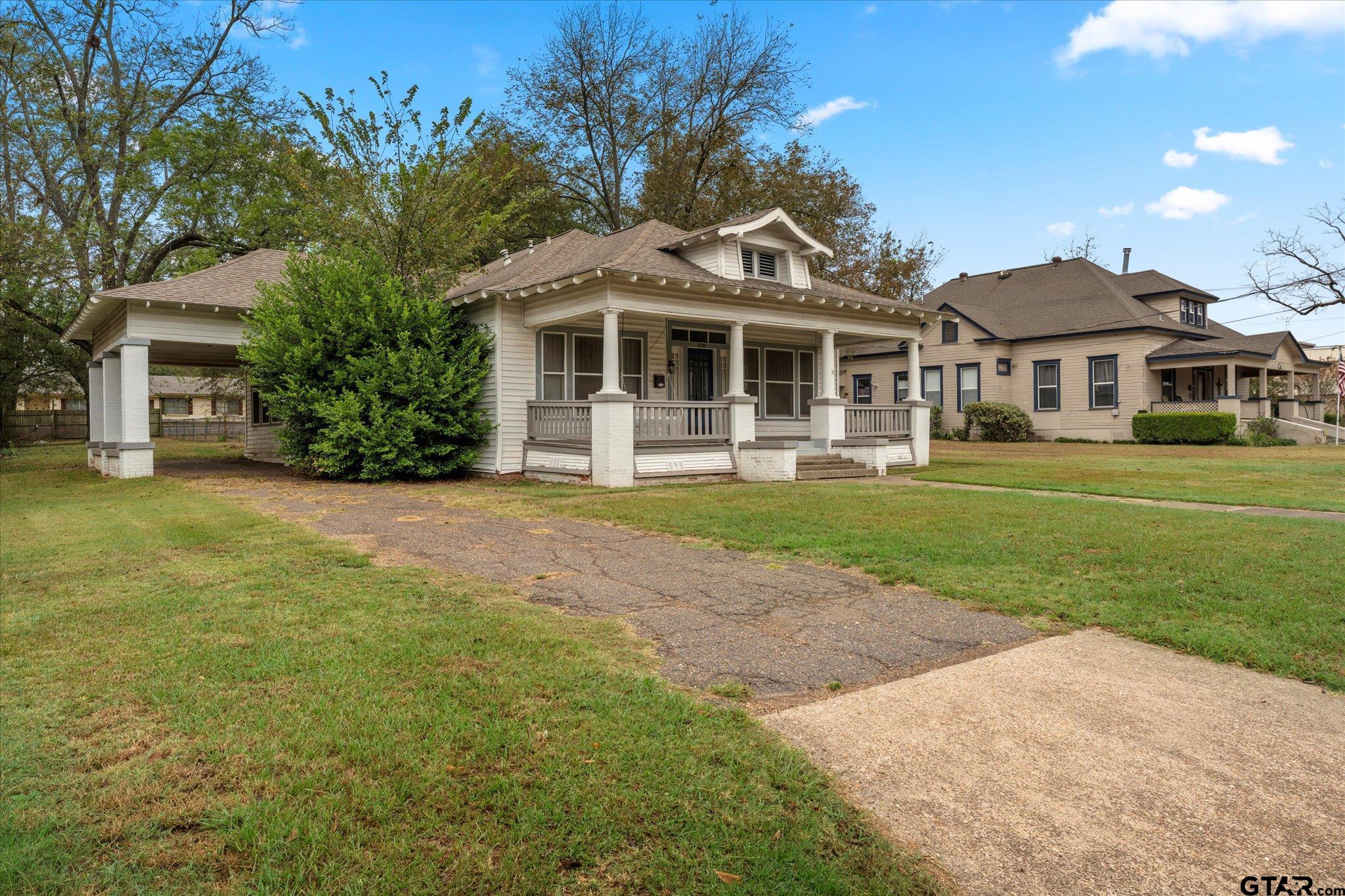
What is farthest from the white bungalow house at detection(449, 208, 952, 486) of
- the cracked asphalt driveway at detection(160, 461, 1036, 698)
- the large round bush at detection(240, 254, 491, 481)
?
the cracked asphalt driveway at detection(160, 461, 1036, 698)

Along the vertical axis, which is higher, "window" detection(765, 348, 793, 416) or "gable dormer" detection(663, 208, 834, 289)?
"gable dormer" detection(663, 208, 834, 289)

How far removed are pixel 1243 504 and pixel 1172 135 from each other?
1721 cm

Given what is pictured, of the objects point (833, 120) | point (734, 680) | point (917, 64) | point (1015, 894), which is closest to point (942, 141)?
point (917, 64)

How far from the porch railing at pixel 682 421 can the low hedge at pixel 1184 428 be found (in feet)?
62.5

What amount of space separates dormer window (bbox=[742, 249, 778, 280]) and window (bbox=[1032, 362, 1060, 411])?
17.7 m

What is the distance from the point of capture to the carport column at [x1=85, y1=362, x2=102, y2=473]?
65.5 feet

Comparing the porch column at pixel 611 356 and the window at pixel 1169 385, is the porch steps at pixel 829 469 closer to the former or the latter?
the porch column at pixel 611 356

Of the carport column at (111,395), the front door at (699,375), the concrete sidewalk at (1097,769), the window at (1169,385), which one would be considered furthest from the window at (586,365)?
the window at (1169,385)

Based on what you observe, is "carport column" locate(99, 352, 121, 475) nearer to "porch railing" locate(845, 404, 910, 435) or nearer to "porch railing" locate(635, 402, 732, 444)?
"porch railing" locate(635, 402, 732, 444)

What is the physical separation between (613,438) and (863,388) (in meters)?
23.5

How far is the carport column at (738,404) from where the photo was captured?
14953 mm

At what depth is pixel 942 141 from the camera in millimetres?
18516

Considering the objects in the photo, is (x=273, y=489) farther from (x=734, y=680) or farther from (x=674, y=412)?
(x=734, y=680)

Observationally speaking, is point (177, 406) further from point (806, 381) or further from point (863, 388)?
point (806, 381)
